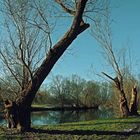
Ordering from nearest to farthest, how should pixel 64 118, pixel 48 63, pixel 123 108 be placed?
pixel 48 63, pixel 123 108, pixel 64 118

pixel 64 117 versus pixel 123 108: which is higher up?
pixel 123 108

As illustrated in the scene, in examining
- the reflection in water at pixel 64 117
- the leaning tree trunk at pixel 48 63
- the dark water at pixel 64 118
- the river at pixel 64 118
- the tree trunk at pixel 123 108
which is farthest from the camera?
the reflection in water at pixel 64 117

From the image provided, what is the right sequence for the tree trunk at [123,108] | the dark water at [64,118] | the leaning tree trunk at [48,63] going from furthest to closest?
the dark water at [64,118]
the tree trunk at [123,108]
the leaning tree trunk at [48,63]

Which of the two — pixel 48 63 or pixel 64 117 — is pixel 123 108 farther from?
pixel 64 117

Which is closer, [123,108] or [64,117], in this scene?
[123,108]

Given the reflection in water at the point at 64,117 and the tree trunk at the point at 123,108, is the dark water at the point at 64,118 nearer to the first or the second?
the reflection in water at the point at 64,117

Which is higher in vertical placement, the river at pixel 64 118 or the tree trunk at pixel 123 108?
A: the tree trunk at pixel 123 108

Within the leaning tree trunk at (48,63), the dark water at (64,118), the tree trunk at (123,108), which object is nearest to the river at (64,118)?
the dark water at (64,118)

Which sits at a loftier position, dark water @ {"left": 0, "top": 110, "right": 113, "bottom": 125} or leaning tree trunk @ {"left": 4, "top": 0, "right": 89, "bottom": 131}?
leaning tree trunk @ {"left": 4, "top": 0, "right": 89, "bottom": 131}

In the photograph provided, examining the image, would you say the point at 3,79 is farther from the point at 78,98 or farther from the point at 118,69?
the point at 78,98

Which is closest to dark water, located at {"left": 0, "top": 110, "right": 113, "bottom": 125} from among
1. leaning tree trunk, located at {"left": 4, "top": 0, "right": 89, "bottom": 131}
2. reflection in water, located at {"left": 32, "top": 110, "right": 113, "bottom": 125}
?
reflection in water, located at {"left": 32, "top": 110, "right": 113, "bottom": 125}

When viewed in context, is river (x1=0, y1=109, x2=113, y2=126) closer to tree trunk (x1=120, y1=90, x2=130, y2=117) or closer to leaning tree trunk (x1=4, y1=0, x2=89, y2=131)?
tree trunk (x1=120, y1=90, x2=130, y2=117)

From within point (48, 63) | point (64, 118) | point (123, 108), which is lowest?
point (64, 118)

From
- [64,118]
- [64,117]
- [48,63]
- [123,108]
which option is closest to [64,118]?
[64,118]
